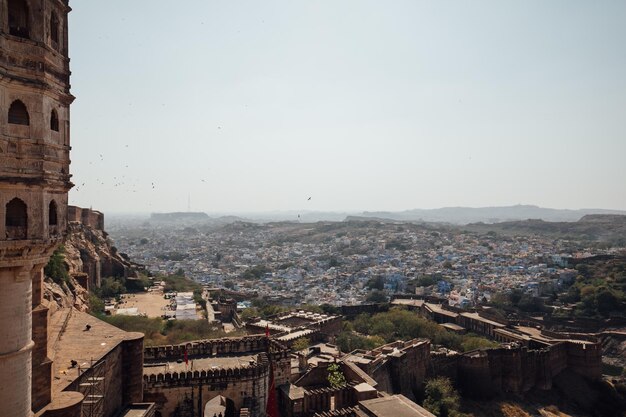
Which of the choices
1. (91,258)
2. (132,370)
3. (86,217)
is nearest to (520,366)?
(132,370)

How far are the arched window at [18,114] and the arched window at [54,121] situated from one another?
641 mm

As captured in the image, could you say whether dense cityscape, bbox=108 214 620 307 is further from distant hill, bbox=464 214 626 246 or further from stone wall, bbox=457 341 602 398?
distant hill, bbox=464 214 626 246

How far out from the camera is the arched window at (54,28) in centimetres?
1012

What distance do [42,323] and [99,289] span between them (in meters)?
32.7

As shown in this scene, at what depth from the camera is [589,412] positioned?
32.2 metres

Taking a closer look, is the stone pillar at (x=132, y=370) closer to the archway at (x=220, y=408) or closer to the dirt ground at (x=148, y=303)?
the archway at (x=220, y=408)

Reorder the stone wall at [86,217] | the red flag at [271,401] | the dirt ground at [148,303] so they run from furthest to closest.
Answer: the stone wall at [86,217] < the dirt ground at [148,303] < the red flag at [271,401]

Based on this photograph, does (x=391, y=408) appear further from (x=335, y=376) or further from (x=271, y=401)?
(x=335, y=376)

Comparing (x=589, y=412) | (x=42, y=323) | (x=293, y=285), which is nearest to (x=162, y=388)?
(x=42, y=323)

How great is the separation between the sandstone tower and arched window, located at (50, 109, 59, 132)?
0.02 meters

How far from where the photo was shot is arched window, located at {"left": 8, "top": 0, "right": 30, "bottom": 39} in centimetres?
945

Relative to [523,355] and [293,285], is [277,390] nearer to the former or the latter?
[523,355]

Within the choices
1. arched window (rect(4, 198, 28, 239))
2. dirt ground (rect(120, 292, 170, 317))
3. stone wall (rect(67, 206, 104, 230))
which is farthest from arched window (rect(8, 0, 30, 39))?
stone wall (rect(67, 206, 104, 230))

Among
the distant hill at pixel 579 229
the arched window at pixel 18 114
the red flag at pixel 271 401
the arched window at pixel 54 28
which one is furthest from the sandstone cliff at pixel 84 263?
the distant hill at pixel 579 229
